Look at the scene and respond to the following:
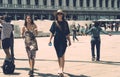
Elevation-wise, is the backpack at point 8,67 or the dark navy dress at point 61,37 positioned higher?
the dark navy dress at point 61,37

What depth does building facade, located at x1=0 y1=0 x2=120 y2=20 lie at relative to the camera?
88438 mm

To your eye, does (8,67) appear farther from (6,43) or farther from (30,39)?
(30,39)

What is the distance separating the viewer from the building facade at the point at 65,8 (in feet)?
290

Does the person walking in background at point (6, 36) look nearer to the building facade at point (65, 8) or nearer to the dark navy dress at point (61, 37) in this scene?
the dark navy dress at point (61, 37)

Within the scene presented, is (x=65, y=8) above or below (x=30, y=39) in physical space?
below

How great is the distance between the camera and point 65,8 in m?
99.8

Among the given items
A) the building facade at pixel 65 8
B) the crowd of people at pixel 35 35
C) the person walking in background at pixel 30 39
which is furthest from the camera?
the building facade at pixel 65 8

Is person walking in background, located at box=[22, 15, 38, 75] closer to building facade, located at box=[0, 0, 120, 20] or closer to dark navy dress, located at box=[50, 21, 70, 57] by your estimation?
dark navy dress, located at box=[50, 21, 70, 57]

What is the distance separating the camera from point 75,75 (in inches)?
428

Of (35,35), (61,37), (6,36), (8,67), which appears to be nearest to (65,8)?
(6,36)

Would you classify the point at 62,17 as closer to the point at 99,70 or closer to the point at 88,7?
the point at 99,70

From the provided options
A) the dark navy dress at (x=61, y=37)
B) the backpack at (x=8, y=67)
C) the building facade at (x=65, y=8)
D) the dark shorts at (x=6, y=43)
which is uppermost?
the dark navy dress at (x=61, y=37)

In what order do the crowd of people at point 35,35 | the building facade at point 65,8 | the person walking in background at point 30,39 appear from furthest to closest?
the building facade at point 65,8 → the person walking in background at point 30,39 → the crowd of people at point 35,35

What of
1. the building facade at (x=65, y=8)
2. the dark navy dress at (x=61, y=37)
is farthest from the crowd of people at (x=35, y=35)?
the building facade at (x=65, y=8)
